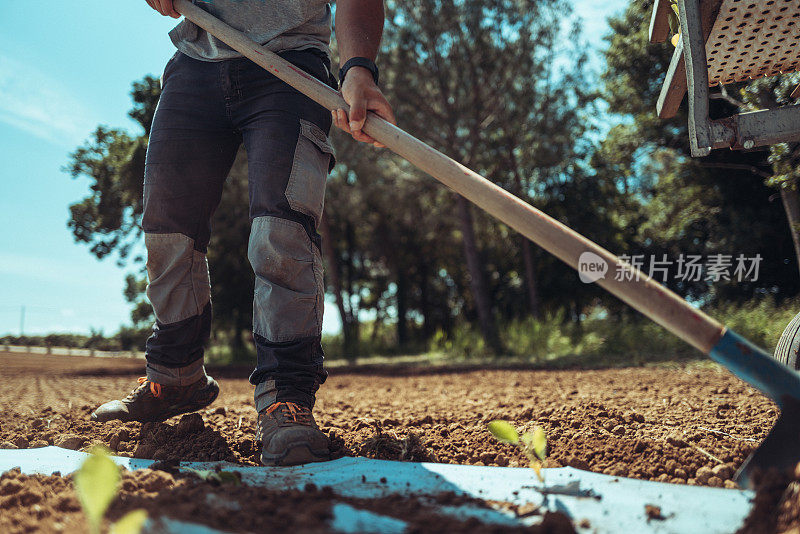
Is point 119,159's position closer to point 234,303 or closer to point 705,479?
point 234,303

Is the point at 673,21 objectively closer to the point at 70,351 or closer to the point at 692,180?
the point at 692,180

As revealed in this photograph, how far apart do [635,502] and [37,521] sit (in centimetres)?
121

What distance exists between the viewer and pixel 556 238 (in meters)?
1.30

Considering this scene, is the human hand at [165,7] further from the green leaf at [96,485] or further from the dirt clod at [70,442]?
the green leaf at [96,485]

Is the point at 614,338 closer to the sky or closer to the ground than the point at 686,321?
closer to the ground

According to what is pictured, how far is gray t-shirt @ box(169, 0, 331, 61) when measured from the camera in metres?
2.03

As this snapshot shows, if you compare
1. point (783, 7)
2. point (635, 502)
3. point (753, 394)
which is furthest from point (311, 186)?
point (753, 394)

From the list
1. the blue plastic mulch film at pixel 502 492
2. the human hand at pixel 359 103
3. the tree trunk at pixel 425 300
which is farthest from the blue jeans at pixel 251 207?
the tree trunk at pixel 425 300

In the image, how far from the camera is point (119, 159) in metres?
10.2

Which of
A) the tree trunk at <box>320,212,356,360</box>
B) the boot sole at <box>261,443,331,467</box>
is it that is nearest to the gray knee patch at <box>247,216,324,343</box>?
the boot sole at <box>261,443,331,467</box>

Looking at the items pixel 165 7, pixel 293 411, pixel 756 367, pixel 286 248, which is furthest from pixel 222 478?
pixel 165 7

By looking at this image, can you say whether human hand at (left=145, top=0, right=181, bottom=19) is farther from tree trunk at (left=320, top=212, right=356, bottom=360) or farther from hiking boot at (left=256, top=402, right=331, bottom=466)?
tree trunk at (left=320, top=212, right=356, bottom=360)

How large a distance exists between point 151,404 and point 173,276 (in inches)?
20.3

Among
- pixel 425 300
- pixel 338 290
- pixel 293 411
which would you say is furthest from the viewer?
pixel 425 300
